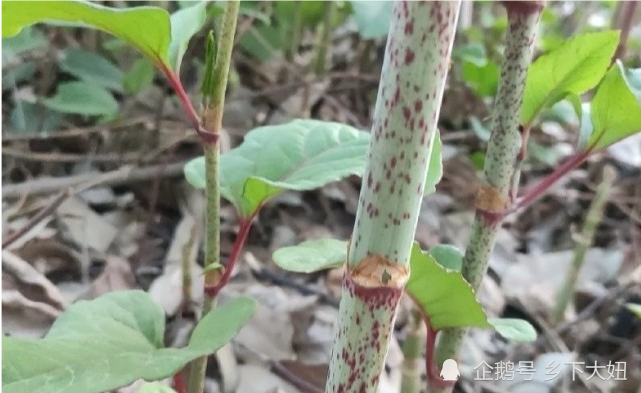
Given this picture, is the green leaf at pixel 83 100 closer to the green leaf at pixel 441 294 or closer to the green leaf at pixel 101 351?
the green leaf at pixel 101 351

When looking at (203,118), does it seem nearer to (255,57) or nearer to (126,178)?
(126,178)

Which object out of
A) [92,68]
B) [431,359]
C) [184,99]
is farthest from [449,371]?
[92,68]

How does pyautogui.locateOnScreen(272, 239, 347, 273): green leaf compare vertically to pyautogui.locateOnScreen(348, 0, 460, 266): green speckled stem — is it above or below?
below

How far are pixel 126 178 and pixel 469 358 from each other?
19.0 inches

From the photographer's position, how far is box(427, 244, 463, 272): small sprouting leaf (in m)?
0.61

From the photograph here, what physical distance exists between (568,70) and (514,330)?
0.17 metres

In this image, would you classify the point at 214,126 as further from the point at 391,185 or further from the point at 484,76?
the point at 484,76

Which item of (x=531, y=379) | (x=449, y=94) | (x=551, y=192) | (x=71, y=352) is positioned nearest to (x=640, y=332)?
(x=531, y=379)

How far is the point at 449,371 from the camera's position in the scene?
0.57m

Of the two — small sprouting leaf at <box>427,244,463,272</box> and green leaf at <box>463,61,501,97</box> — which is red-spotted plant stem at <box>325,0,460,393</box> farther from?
green leaf at <box>463,61,501,97</box>

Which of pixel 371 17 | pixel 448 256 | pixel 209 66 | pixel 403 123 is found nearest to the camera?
pixel 403 123

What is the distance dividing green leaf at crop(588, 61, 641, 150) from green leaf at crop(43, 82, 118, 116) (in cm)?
64

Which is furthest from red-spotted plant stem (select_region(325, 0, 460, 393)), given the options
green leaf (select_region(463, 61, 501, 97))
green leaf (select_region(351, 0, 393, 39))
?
green leaf (select_region(463, 61, 501, 97))

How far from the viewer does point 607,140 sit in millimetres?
540
